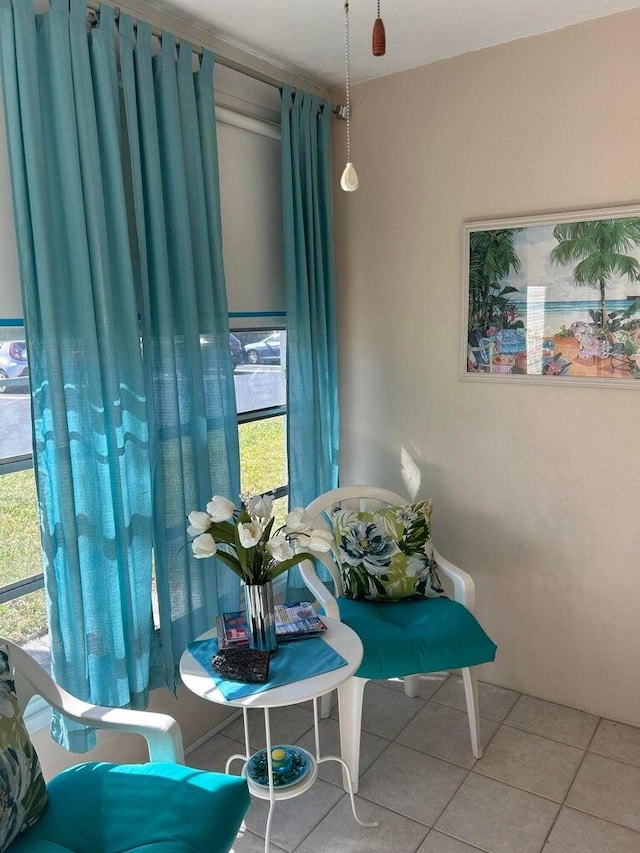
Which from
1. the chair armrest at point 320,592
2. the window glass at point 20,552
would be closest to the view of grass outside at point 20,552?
the window glass at point 20,552

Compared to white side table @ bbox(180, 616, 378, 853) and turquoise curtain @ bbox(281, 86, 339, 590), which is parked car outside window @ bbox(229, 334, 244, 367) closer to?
turquoise curtain @ bbox(281, 86, 339, 590)

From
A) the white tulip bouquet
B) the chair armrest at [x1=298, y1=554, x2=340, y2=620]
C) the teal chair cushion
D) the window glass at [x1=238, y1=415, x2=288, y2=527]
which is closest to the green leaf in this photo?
the white tulip bouquet

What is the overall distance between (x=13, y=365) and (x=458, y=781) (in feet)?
6.47

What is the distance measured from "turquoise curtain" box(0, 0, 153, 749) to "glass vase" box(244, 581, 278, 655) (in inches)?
15.4

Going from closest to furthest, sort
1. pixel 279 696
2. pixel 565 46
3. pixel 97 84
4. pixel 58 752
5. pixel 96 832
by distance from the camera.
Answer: pixel 96 832 < pixel 279 696 < pixel 97 84 < pixel 58 752 < pixel 565 46

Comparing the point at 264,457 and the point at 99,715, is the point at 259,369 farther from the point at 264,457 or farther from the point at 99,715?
the point at 99,715

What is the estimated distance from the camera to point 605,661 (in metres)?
2.59

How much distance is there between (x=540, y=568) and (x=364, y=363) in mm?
1157

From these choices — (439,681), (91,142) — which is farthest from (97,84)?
(439,681)

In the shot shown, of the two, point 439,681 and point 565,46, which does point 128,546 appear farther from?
point 565,46

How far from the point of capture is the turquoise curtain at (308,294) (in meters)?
2.64

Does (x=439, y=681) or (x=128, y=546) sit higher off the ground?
(x=128, y=546)

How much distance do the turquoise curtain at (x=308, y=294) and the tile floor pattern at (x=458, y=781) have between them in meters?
0.69

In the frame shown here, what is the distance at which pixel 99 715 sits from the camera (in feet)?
5.64
